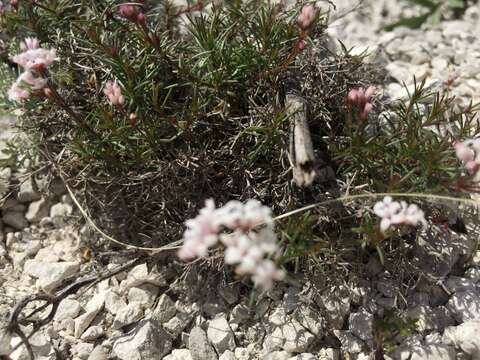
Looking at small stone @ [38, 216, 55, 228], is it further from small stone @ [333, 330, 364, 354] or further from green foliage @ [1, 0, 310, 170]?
small stone @ [333, 330, 364, 354]

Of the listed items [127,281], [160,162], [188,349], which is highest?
[160,162]

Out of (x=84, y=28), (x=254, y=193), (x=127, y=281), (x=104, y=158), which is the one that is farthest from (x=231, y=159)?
(x=84, y=28)

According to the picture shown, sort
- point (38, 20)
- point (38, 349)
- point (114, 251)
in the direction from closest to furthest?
point (38, 349) < point (114, 251) < point (38, 20)

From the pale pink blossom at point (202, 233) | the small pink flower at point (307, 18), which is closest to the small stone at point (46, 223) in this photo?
the pale pink blossom at point (202, 233)

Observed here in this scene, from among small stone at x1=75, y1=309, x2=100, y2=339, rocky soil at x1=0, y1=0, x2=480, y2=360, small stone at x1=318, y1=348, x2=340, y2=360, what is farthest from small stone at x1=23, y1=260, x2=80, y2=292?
small stone at x1=318, y1=348, x2=340, y2=360

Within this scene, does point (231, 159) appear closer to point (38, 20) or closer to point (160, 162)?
point (160, 162)

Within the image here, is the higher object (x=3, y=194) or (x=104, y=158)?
(x=104, y=158)
